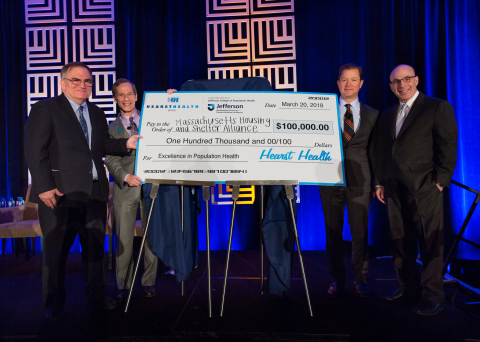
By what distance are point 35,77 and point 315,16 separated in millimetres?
4166

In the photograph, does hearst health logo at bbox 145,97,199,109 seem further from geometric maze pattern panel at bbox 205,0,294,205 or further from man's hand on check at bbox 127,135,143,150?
geometric maze pattern panel at bbox 205,0,294,205

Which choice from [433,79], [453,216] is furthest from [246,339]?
[433,79]

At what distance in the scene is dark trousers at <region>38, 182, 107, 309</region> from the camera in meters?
2.20

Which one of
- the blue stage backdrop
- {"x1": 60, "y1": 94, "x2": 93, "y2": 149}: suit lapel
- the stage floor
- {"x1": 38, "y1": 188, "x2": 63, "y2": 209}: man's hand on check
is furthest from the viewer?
the blue stage backdrop

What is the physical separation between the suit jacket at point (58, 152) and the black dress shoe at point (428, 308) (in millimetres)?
2571

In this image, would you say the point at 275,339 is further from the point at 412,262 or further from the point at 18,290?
the point at 18,290

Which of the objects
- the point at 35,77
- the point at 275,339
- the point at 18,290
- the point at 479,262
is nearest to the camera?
the point at 275,339

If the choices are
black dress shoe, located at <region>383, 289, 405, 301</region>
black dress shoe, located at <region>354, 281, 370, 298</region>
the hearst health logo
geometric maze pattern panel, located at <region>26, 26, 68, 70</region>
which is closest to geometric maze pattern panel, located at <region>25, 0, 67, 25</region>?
geometric maze pattern panel, located at <region>26, 26, 68, 70</region>

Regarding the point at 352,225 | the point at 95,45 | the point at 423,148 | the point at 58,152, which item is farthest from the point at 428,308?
the point at 95,45

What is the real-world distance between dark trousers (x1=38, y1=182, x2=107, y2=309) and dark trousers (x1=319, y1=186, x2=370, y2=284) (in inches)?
72.7

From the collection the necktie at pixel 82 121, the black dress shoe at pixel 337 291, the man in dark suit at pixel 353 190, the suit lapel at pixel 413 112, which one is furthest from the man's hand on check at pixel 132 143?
the suit lapel at pixel 413 112

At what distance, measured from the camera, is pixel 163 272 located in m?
3.27

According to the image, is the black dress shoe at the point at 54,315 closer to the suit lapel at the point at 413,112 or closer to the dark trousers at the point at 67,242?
the dark trousers at the point at 67,242

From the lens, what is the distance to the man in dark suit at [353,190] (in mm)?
2484
